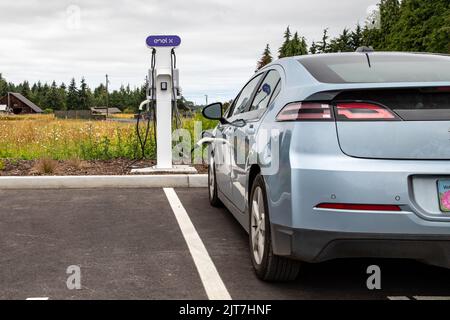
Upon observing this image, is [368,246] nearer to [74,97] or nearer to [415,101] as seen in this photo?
[415,101]

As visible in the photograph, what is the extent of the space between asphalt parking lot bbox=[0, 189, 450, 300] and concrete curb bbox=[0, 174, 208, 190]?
1.70m

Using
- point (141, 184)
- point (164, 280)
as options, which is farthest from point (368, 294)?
point (141, 184)

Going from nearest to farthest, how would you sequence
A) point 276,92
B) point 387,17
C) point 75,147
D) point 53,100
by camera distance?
point 276,92 < point 75,147 < point 387,17 < point 53,100

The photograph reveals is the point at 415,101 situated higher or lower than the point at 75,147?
higher

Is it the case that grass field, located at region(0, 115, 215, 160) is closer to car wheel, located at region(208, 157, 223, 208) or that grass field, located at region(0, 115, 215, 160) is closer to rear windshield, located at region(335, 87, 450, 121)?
car wheel, located at region(208, 157, 223, 208)

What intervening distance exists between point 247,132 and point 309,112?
1.20 metres

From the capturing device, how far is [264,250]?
371 cm

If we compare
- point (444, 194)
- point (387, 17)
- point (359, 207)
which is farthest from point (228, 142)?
point (387, 17)

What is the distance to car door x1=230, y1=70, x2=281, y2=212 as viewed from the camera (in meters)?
4.19

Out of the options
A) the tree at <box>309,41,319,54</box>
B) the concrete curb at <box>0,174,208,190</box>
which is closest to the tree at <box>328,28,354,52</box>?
the tree at <box>309,41,319,54</box>

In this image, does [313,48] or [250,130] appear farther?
[313,48]

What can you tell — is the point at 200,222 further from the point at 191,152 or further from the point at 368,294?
the point at 191,152

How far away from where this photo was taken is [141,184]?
334 inches

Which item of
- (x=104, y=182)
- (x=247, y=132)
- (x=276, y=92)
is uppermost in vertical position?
(x=276, y=92)
